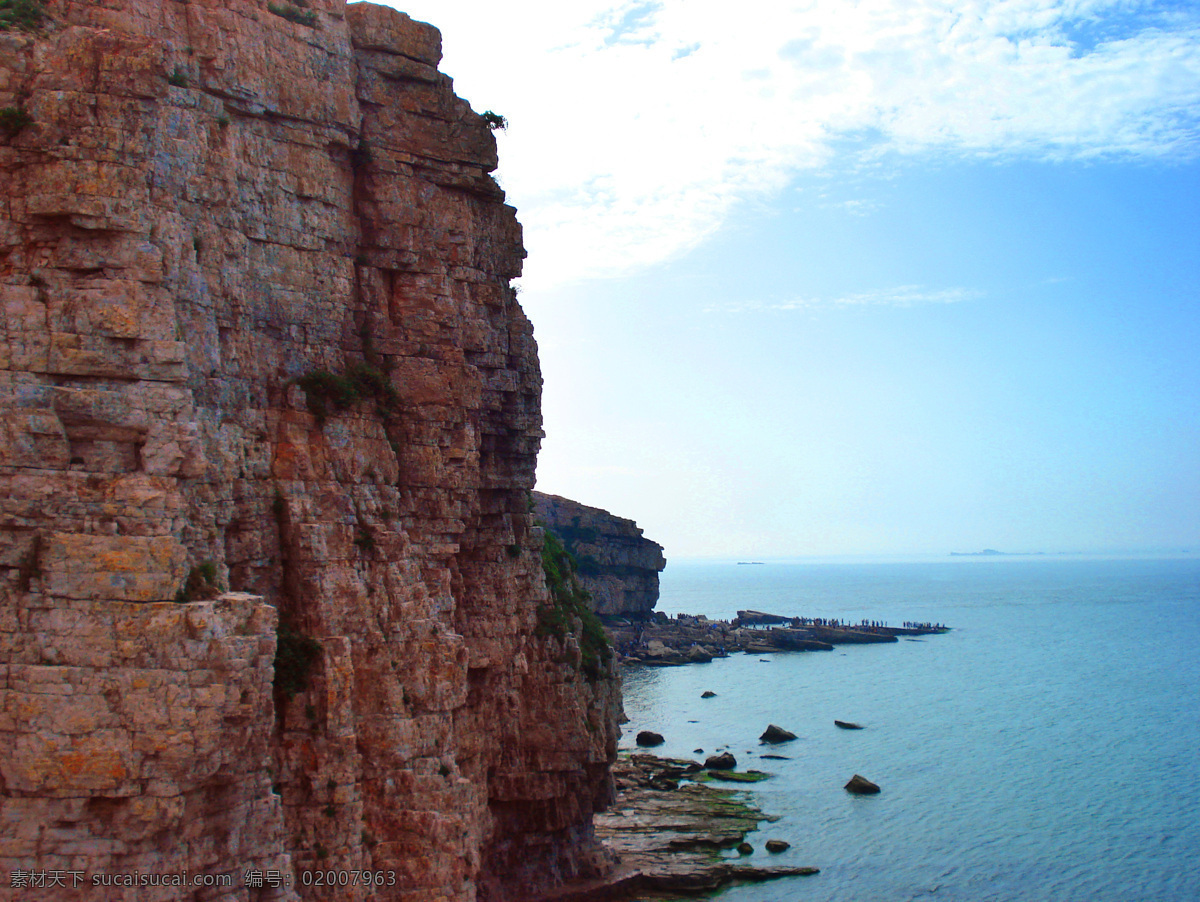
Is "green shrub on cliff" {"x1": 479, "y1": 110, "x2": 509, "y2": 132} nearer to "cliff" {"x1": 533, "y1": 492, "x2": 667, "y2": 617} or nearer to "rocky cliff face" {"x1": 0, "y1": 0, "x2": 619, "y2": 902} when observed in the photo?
"rocky cliff face" {"x1": 0, "y1": 0, "x2": 619, "y2": 902}

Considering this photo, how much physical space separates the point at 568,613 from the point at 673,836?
19.4m

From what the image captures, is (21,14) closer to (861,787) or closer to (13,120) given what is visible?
(13,120)

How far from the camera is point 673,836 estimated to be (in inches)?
2259

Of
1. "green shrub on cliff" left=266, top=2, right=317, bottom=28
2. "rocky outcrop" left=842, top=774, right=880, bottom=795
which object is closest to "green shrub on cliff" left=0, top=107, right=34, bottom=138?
"green shrub on cliff" left=266, top=2, right=317, bottom=28

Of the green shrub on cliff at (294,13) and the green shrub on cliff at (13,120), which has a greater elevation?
the green shrub on cliff at (294,13)

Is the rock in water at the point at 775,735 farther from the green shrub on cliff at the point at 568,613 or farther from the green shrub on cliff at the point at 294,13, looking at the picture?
the green shrub on cliff at the point at 294,13

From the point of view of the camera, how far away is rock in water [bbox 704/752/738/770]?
76688mm

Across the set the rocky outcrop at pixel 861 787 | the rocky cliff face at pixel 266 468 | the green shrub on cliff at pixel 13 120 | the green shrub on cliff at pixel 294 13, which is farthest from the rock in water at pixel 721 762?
the green shrub on cliff at pixel 13 120

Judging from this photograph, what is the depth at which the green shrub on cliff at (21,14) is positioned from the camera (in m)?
21.6

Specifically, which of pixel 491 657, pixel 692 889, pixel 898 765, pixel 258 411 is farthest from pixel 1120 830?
pixel 258 411

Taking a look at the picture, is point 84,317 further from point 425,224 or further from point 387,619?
point 425,224

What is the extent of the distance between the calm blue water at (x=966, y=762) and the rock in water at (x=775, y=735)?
134 cm

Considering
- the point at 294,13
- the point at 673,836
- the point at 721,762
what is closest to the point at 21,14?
the point at 294,13

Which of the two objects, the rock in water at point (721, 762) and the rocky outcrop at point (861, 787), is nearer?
the rocky outcrop at point (861, 787)
